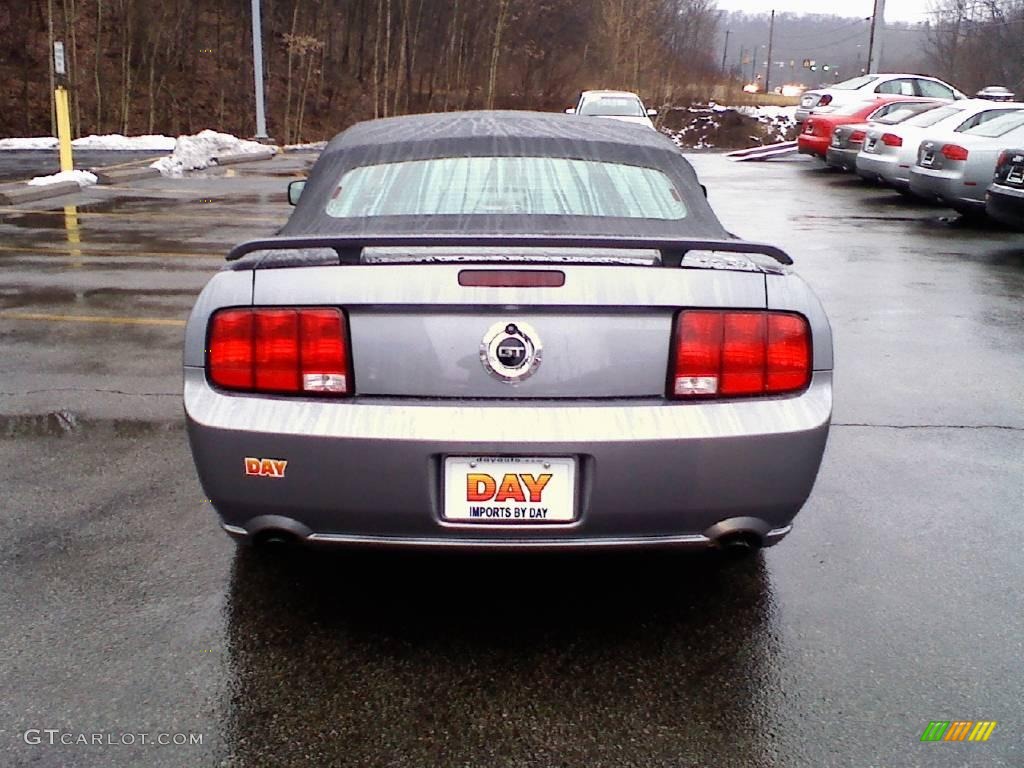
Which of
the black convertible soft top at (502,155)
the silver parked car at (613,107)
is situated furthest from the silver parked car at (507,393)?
the silver parked car at (613,107)

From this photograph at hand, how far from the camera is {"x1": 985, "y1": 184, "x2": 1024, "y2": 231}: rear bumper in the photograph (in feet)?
33.2

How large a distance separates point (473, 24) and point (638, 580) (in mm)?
51744

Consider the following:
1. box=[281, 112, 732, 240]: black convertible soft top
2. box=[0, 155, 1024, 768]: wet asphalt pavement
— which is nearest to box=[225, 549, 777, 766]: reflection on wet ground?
box=[0, 155, 1024, 768]: wet asphalt pavement

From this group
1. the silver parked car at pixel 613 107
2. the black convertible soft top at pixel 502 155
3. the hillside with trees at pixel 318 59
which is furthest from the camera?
the hillside with trees at pixel 318 59

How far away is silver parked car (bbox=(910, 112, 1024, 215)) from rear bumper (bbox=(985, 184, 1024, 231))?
1823mm

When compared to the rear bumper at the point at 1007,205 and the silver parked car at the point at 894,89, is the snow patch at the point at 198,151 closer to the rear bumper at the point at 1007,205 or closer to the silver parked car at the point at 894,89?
the silver parked car at the point at 894,89

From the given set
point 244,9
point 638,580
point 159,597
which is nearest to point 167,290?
point 159,597

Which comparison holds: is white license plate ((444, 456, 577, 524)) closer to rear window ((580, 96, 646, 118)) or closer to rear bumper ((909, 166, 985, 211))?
rear bumper ((909, 166, 985, 211))

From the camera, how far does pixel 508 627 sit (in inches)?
118

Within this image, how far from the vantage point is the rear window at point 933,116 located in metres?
15.4

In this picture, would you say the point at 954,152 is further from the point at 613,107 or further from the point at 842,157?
the point at 613,107

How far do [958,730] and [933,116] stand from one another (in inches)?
613

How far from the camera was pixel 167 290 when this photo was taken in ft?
26.2

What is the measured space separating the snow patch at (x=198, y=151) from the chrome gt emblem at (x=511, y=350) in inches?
668
